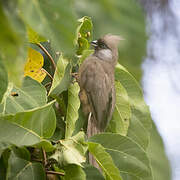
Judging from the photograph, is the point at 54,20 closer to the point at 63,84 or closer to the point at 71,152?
the point at 71,152

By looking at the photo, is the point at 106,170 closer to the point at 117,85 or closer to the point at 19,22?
the point at 117,85

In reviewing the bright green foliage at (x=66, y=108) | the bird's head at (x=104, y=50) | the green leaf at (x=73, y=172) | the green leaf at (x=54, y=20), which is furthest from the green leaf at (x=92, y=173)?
the bird's head at (x=104, y=50)

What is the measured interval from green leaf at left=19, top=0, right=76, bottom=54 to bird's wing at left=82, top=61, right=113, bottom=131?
173 cm

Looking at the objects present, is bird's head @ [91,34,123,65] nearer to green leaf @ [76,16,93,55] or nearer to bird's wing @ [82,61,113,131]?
bird's wing @ [82,61,113,131]

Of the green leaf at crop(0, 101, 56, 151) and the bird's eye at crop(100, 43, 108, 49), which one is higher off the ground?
the bird's eye at crop(100, 43, 108, 49)

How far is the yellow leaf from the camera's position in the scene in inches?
64.0

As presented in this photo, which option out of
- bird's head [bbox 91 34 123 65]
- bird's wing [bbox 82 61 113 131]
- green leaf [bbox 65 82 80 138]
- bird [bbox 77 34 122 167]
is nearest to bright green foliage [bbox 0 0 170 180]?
green leaf [bbox 65 82 80 138]

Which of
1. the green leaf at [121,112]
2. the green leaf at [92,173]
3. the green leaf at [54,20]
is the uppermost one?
the green leaf at [121,112]

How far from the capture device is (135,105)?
78.4 inches

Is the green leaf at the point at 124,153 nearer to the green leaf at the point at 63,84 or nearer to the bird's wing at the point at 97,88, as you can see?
the green leaf at the point at 63,84

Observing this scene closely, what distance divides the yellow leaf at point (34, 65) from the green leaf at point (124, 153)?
34cm

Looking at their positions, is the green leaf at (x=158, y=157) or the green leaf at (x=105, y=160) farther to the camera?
the green leaf at (x=158, y=157)

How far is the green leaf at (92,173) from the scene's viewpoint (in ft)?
4.88

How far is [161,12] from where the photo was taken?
4.22 metres
